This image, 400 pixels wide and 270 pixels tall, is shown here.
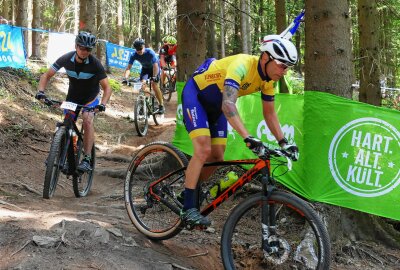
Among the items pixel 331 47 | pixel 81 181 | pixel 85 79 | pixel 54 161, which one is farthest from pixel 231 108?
pixel 81 181

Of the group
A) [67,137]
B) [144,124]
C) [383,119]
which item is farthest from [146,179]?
[144,124]

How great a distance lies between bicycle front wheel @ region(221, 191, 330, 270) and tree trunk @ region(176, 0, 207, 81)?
3.28 m

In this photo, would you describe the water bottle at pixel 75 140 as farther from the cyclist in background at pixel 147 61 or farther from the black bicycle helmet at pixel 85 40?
the cyclist in background at pixel 147 61

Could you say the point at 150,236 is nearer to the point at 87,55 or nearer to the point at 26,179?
the point at 87,55

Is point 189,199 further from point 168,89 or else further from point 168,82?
point 168,89

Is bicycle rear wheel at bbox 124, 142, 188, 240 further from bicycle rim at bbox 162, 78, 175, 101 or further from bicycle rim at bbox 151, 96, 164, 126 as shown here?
bicycle rim at bbox 162, 78, 175, 101

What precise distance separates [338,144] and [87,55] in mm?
3527

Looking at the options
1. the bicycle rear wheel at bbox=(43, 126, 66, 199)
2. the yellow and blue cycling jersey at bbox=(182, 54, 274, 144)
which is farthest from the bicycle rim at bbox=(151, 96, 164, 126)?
the yellow and blue cycling jersey at bbox=(182, 54, 274, 144)

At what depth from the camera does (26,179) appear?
6.82m

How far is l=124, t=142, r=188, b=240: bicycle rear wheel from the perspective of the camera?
446 cm

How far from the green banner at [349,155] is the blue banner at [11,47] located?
8057mm

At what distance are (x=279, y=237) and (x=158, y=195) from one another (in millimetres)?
1490

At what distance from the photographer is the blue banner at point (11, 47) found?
10312mm

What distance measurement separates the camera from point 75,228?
400 centimetres
